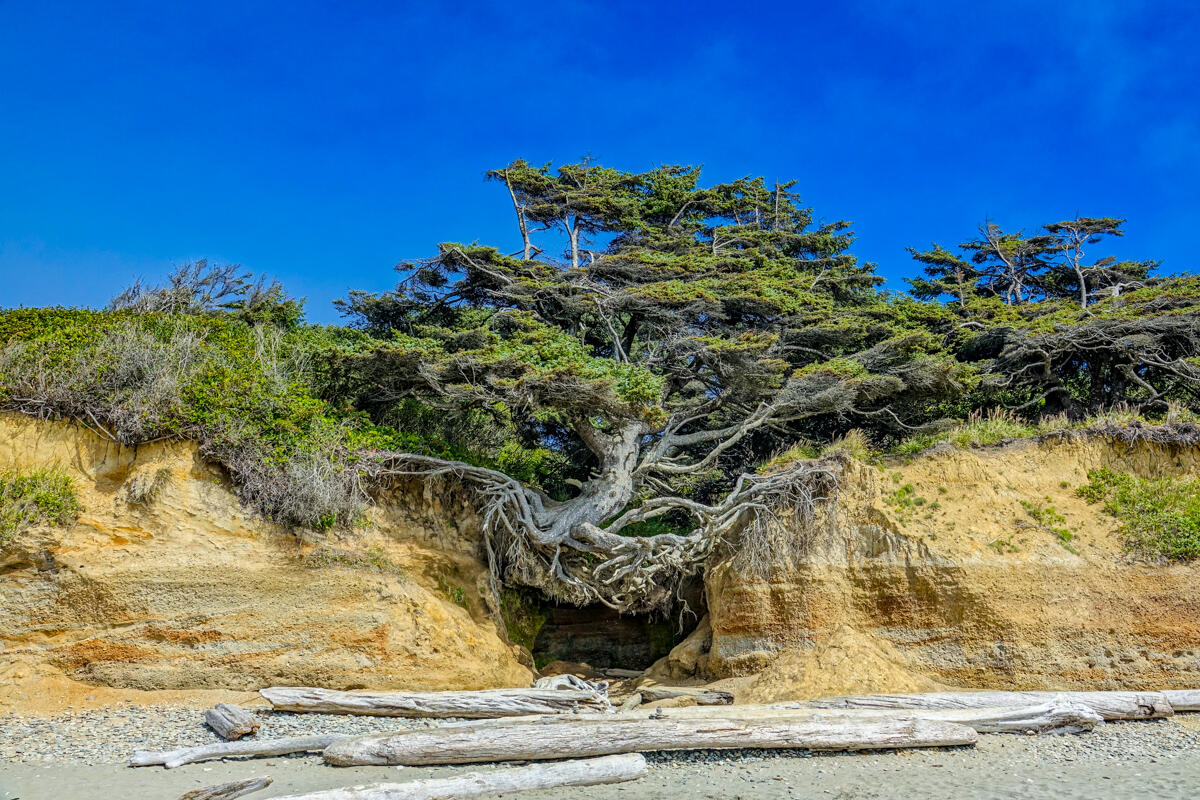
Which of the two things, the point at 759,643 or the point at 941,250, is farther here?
the point at 941,250

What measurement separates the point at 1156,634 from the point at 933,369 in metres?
6.42

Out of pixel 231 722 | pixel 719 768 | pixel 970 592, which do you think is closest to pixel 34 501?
pixel 231 722

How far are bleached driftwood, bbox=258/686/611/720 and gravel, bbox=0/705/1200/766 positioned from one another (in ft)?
0.61

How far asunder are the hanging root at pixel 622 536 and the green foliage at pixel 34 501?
17.5ft

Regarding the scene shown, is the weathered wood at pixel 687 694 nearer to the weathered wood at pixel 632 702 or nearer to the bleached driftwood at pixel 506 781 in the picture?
the weathered wood at pixel 632 702

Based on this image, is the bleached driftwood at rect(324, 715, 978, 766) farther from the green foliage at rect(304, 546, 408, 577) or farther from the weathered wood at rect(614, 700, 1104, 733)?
the green foliage at rect(304, 546, 408, 577)

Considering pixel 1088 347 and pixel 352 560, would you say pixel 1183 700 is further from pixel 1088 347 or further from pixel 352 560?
pixel 352 560

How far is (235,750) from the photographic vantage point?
10273mm

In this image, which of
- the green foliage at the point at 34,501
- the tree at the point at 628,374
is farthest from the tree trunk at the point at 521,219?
the green foliage at the point at 34,501

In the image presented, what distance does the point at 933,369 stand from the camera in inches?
672

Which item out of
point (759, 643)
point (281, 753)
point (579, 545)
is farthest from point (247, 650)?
point (759, 643)

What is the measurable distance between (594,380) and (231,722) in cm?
842

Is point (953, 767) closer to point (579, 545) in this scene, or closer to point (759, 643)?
point (759, 643)

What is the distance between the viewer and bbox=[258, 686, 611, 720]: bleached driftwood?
489 inches
